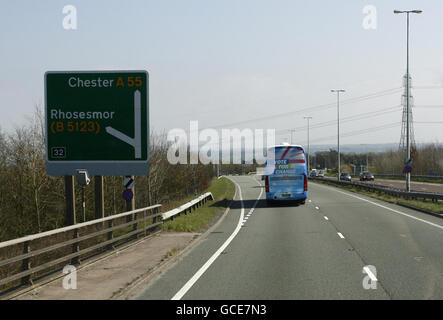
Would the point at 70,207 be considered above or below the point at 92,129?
below

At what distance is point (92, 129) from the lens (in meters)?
17.4

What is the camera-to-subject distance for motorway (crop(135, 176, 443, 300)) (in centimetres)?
888

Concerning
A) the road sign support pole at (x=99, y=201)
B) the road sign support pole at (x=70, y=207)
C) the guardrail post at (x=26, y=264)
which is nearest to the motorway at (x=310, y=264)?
the guardrail post at (x=26, y=264)

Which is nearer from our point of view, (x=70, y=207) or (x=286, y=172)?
(x=70, y=207)

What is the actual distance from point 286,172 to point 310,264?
20375 millimetres

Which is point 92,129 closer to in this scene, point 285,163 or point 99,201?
point 99,201

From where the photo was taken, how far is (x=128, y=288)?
365 inches

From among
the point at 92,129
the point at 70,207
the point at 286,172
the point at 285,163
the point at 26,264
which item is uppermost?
the point at 92,129

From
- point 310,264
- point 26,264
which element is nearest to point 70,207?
point 26,264

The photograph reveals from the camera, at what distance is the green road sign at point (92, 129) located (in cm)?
1730

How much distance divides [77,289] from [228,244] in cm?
730

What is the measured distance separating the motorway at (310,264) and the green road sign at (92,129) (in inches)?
154

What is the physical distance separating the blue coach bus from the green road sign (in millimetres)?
15672

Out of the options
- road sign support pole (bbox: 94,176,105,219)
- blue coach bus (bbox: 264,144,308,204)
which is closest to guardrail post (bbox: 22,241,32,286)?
road sign support pole (bbox: 94,176,105,219)
